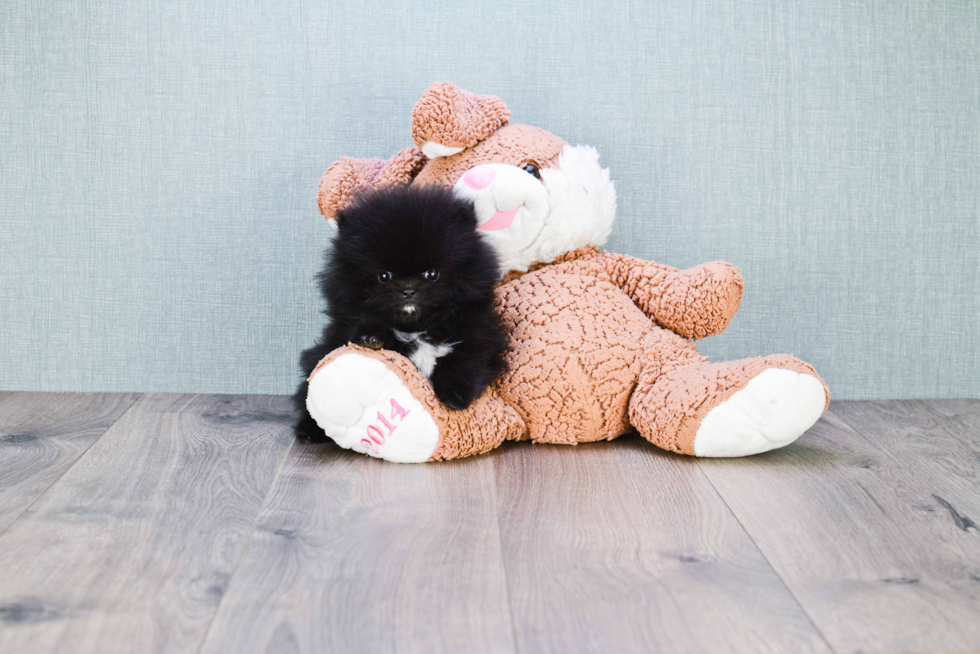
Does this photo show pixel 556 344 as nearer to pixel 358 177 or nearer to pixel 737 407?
pixel 737 407

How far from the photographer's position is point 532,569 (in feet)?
2.51

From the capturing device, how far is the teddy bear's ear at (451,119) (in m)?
1.13

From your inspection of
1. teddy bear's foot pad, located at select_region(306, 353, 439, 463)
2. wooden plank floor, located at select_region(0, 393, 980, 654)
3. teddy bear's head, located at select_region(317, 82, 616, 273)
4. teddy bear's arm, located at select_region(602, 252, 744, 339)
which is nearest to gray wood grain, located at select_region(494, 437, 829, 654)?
wooden plank floor, located at select_region(0, 393, 980, 654)

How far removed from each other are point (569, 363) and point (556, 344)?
1.3 inches

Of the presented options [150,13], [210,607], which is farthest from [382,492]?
[150,13]

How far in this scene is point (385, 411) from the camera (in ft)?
3.39

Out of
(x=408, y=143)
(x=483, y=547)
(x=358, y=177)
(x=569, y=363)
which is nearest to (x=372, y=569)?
(x=483, y=547)

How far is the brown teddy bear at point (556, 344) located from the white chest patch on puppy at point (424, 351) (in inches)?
1.2

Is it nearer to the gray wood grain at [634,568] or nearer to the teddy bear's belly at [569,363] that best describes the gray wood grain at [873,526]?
the gray wood grain at [634,568]

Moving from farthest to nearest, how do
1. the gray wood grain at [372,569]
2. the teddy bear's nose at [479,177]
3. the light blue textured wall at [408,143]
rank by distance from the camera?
the light blue textured wall at [408,143] < the teddy bear's nose at [479,177] < the gray wood grain at [372,569]

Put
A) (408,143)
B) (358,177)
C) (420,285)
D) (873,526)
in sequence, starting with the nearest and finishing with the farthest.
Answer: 1. (873,526)
2. (420,285)
3. (358,177)
4. (408,143)

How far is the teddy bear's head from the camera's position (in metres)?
1.13

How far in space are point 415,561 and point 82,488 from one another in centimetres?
47

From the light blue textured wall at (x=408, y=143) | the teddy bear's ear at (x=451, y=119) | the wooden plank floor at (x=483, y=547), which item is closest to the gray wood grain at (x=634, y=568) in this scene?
the wooden plank floor at (x=483, y=547)
